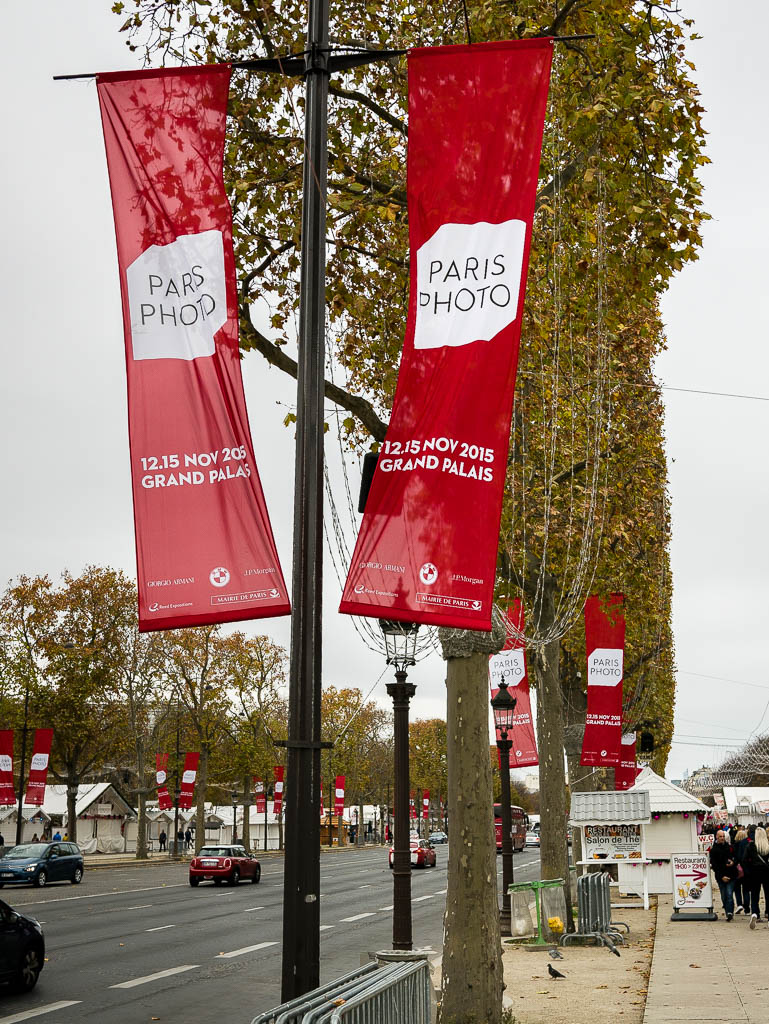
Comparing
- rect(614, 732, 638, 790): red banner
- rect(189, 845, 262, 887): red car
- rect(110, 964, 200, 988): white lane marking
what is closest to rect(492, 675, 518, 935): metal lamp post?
rect(110, 964, 200, 988): white lane marking

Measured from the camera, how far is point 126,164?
6.84 m

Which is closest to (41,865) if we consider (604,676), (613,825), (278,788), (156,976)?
(613,825)

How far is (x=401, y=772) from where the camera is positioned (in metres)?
12.9

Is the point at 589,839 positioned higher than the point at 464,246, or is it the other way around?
the point at 464,246

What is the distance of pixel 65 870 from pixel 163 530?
36914 mm

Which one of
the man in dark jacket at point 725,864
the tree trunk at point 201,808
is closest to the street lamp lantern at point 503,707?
the man in dark jacket at point 725,864

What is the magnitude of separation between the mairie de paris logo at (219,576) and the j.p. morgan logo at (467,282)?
5.92ft

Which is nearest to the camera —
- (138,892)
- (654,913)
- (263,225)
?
(263,225)

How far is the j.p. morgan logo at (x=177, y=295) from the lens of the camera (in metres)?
6.60

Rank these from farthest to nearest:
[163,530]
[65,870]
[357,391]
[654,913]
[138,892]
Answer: [65,870] → [138,892] → [654,913] → [357,391] → [163,530]

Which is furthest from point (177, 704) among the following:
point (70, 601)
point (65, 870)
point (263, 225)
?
point (263, 225)

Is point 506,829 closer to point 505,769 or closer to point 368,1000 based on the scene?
point 505,769

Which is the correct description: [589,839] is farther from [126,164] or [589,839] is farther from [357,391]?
[126,164]

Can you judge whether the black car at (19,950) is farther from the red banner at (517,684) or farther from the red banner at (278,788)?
the red banner at (278,788)
